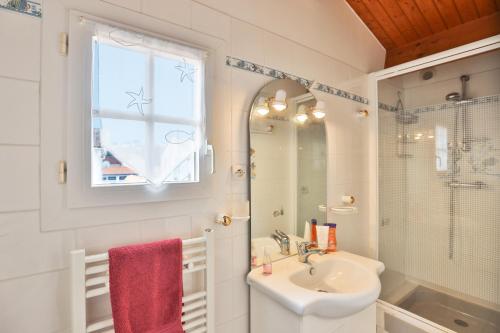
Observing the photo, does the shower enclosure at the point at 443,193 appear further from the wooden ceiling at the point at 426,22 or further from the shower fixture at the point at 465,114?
the wooden ceiling at the point at 426,22

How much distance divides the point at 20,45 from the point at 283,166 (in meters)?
1.25

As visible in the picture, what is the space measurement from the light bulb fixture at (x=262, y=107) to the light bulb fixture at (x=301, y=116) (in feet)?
0.86

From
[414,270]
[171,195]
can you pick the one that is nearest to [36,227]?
[171,195]

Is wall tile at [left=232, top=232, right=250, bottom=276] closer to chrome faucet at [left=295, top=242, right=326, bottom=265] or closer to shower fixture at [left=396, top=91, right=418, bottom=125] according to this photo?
chrome faucet at [left=295, top=242, right=326, bottom=265]

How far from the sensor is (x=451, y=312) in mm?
1872

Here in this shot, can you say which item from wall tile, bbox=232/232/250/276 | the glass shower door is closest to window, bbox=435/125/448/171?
the glass shower door

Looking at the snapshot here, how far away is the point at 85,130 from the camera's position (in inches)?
35.4

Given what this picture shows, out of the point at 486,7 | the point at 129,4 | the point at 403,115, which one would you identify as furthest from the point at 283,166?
the point at 486,7

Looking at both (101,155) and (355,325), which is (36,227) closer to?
(101,155)

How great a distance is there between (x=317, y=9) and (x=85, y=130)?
1721 millimetres

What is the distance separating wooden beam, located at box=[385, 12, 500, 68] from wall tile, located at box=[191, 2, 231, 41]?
1.77 metres

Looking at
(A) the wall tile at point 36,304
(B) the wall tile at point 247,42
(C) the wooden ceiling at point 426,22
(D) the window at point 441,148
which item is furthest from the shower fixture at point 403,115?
(A) the wall tile at point 36,304

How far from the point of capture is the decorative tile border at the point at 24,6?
79cm

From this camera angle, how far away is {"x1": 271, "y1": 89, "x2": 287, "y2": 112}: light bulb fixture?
144 centimetres
